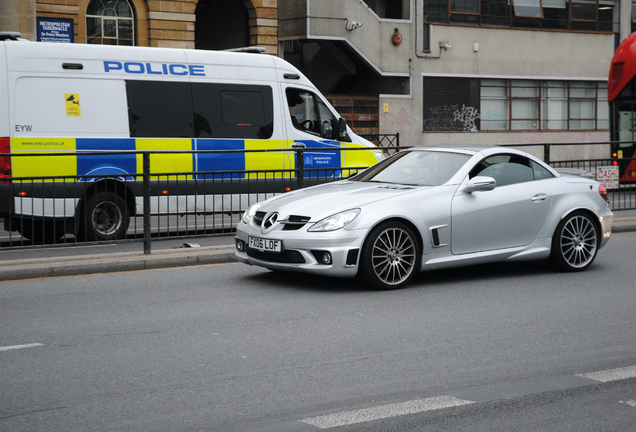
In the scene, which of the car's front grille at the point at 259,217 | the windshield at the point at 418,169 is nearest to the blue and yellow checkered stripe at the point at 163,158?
the windshield at the point at 418,169

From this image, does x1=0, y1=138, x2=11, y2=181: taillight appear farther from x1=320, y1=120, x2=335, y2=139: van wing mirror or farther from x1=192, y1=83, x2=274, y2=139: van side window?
x1=320, y1=120, x2=335, y2=139: van wing mirror

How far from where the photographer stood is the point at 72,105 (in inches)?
460

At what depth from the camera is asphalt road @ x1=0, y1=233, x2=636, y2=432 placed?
4.34m

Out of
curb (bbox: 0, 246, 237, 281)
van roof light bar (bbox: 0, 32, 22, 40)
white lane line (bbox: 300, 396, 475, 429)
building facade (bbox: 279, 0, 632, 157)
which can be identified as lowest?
white lane line (bbox: 300, 396, 475, 429)

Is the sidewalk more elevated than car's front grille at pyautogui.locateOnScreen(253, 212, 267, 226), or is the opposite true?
car's front grille at pyautogui.locateOnScreen(253, 212, 267, 226)

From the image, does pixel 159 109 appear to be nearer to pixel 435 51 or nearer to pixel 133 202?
pixel 133 202

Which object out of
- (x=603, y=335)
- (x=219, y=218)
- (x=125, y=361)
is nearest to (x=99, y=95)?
(x=219, y=218)

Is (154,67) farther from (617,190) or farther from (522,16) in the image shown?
(522,16)

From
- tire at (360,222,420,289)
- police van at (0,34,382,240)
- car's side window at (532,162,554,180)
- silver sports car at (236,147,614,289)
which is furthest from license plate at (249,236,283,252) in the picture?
car's side window at (532,162,554,180)

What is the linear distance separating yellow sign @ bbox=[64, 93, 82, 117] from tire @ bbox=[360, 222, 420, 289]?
5858 millimetres

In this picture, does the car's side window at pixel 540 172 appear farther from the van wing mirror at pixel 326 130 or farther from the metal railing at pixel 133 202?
the van wing mirror at pixel 326 130

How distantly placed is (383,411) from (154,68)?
30.2ft

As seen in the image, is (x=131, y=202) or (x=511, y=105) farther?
(x=511, y=105)

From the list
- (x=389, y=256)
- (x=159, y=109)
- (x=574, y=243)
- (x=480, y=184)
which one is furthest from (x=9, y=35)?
(x=574, y=243)
